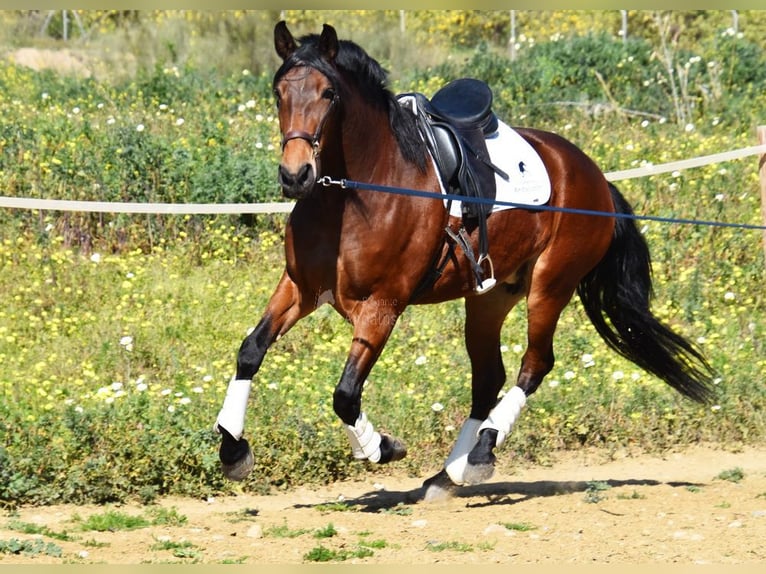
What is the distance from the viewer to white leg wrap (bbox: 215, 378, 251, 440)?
6078 mm

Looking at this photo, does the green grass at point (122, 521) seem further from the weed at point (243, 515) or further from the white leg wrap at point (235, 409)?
the white leg wrap at point (235, 409)

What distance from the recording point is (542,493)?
24.6 ft

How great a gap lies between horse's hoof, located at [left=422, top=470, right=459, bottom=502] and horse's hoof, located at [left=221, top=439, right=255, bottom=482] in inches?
52.1

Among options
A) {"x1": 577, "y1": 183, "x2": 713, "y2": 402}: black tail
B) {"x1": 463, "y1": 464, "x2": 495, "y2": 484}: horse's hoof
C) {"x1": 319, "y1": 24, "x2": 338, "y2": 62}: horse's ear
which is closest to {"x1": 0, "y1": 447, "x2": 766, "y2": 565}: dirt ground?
{"x1": 463, "y1": 464, "x2": 495, "y2": 484}: horse's hoof

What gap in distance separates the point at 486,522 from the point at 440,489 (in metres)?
0.61

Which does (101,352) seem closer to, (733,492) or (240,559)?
(240,559)

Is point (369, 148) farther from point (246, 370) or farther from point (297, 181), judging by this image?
point (246, 370)

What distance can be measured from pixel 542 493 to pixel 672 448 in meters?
1.46

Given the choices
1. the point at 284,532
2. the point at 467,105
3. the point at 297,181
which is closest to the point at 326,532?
the point at 284,532

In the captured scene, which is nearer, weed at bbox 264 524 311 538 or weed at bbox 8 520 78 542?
weed at bbox 8 520 78 542

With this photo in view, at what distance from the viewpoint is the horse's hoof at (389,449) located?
6.54 m

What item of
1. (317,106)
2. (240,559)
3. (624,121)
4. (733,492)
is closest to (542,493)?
(733,492)

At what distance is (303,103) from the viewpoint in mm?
5598

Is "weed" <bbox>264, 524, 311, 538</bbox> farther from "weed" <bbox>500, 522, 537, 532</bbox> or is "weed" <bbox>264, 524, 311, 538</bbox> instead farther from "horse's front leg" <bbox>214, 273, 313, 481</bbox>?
"weed" <bbox>500, 522, 537, 532</bbox>
